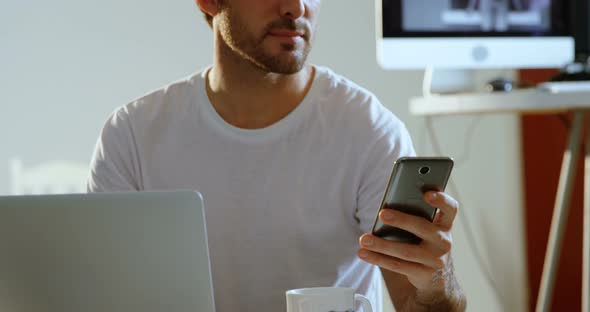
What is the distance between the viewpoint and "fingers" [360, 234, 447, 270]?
1060mm

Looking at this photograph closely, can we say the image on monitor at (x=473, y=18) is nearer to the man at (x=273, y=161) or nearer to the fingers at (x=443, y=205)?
the man at (x=273, y=161)

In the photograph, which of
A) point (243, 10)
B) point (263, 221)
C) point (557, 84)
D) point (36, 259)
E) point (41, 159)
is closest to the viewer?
point (36, 259)

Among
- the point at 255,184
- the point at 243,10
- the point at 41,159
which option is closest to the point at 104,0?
the point at 41,159

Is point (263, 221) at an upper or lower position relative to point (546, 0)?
lower

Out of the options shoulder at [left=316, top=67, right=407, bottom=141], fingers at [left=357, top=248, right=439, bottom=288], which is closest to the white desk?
shoulder at [left=316, top=67, right=407, bottom=141]

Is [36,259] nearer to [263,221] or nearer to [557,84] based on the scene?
[263,221]

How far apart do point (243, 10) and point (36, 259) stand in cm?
75

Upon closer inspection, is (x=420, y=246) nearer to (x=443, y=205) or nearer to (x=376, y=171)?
(x=443, y=205)

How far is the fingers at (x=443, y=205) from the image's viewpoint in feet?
3.26

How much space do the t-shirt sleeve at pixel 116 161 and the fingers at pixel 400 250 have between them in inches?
22.5

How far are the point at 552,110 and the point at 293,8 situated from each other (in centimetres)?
103

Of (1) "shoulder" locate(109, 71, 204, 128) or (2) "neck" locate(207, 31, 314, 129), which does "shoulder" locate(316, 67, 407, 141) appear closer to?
(2) "neck" locate(207, 31, 314, 129)

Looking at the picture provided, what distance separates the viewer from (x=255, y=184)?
144 cm

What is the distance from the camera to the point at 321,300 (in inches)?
35.7
